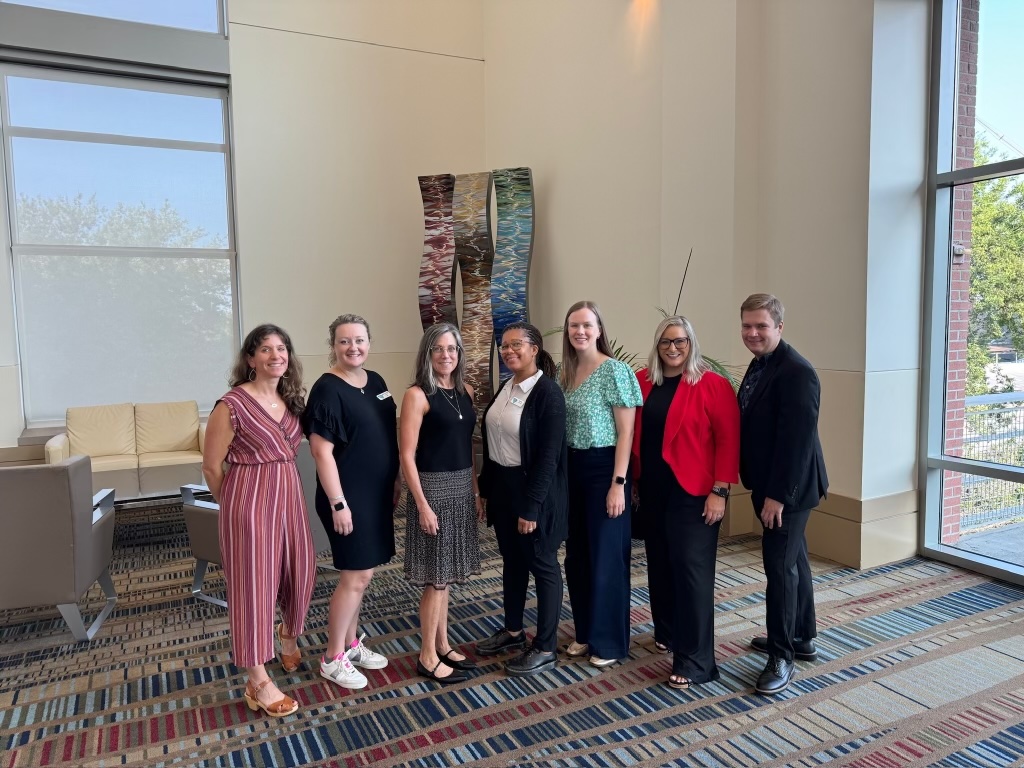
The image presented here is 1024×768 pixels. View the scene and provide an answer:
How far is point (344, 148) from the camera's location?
22.9 ft

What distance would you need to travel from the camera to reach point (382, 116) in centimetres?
711

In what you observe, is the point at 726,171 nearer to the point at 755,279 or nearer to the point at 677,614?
the point at 755,279

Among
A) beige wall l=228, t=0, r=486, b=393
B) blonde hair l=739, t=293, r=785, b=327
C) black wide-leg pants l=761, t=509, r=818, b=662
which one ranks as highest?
beige wall l=228, t=0, r=486, b=393

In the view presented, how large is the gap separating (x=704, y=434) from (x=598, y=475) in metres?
0.46

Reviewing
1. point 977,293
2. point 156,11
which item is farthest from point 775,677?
point 156,11

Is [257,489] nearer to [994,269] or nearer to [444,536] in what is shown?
[444,536]

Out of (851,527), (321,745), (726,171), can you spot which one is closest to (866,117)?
(726,171)

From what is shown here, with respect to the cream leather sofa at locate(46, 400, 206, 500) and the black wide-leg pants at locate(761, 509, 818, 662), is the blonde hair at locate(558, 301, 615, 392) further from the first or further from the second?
the cream leather sofa at locate(46, 400, 206, 500)

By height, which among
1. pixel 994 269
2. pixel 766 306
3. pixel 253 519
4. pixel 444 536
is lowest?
pixel 444 536

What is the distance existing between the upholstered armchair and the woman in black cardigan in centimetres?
190

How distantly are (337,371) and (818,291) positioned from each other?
2.98m

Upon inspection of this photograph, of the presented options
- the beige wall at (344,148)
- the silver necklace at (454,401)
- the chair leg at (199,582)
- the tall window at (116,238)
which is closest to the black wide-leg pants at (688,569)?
the silver necklace at (454,401)

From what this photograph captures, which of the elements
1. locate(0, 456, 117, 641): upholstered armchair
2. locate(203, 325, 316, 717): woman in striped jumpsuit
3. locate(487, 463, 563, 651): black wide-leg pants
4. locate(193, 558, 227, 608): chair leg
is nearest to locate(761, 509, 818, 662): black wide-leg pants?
locate(487, 463, 563, 651): black wide-leg pants

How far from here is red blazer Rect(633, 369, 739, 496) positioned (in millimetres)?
2734
